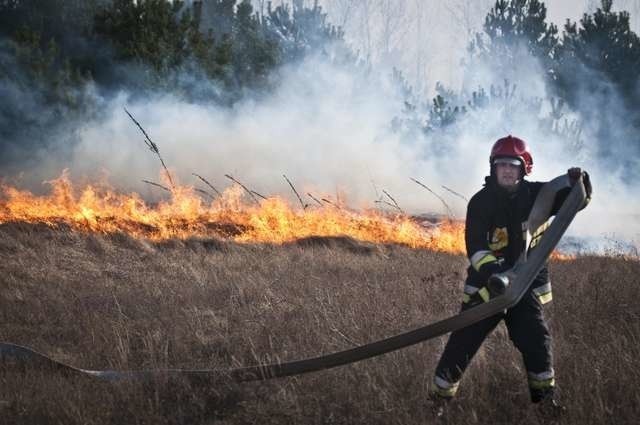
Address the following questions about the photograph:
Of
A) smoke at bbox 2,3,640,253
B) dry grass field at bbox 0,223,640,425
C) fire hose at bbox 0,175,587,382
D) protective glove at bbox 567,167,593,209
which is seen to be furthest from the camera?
smoke at bbox 2,3,640,253

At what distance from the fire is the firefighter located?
746 centimetres

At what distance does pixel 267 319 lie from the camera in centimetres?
512

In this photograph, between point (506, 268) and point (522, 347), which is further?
point (506, 268)

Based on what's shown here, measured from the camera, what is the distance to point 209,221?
12094mm

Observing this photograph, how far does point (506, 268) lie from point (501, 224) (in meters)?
0.25

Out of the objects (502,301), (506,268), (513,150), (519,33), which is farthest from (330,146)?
(502,301)

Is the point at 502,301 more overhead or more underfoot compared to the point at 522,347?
more overhead

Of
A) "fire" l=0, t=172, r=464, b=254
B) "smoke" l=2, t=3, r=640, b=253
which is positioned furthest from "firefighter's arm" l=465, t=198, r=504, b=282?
"smoke" l=2, t=3, r=640, b=253

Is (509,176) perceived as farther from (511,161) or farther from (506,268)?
(506,268)

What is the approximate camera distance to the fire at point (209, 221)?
10781mm

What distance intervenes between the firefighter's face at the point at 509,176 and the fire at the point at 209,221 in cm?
749

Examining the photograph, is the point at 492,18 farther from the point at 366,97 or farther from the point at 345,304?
the point at 345,304

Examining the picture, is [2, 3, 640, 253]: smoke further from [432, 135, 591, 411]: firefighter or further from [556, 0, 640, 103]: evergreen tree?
[432, 135, 591, 411]: firefighter

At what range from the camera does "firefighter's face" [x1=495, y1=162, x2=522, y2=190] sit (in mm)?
3162
